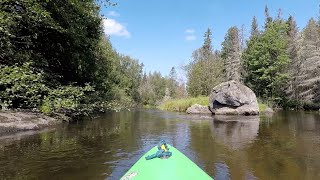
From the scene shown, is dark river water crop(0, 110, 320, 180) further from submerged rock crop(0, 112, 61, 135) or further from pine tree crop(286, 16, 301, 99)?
pine tree crop(286, 16, 301, 99)

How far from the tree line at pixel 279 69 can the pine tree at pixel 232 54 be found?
1.49 meters

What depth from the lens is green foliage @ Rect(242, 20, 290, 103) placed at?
163ft

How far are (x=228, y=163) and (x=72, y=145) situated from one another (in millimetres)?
6206

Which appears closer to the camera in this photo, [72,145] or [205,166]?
[205,166]

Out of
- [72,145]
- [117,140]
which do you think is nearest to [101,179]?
[72,145]

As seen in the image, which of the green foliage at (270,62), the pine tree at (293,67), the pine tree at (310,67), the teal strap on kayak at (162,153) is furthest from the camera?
the green foliage at (270,62)

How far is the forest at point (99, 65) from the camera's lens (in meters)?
14.9

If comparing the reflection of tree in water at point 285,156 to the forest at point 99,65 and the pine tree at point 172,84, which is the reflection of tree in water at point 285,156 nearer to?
the forest at point 99,65

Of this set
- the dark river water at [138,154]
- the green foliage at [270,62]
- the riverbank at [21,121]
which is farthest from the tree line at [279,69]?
the riverbank at [21,121]

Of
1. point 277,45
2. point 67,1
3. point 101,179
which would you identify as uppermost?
point 277,45

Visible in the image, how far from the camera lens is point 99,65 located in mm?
32344

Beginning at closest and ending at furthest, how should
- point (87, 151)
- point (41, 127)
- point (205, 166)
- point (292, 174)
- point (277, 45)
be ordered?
1. point (292, 174)
2. point (205, 166)
3. point (87, 151)
4. point (41, 127)
5. point (277, 45)

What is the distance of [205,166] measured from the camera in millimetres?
9961

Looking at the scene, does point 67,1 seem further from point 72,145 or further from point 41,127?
point 72,145
